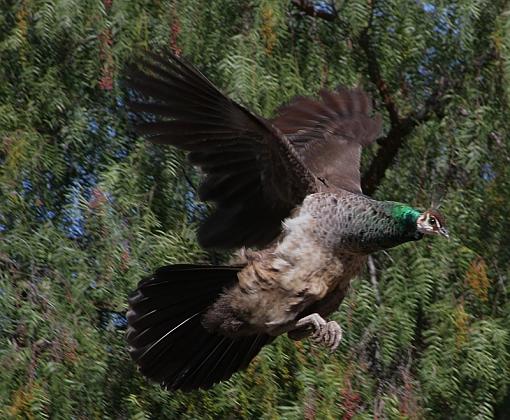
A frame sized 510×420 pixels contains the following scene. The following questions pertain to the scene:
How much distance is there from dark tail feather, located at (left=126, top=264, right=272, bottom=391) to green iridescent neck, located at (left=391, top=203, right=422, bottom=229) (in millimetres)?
786

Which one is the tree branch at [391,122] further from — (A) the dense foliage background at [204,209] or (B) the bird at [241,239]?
(B) the bird at [241,239]

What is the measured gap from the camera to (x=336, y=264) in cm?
565

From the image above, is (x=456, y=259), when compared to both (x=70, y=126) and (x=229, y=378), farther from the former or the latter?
(x=70, y=126)

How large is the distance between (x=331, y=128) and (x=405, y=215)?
1332 mm

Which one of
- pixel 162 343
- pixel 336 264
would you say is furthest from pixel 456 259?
pixel 162 343

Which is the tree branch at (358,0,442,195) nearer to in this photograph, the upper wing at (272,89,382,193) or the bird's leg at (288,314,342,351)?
the upper wing at (272,89,382,193)

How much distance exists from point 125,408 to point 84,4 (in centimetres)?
201

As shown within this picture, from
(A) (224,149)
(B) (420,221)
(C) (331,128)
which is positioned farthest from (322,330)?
(C) (331,128)

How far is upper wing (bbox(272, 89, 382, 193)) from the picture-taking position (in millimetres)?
6547

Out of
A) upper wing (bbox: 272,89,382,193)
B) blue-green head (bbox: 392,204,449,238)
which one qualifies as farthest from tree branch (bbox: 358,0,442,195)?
blue-green head (bbox: 392,204,449,238)

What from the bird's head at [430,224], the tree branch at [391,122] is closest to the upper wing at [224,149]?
the bird's head at [430,224]

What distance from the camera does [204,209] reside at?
20.9 ft

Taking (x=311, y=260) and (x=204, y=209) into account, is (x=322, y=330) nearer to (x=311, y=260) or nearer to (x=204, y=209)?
(x=311, y=260)

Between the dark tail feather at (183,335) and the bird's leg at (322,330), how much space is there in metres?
0.30
